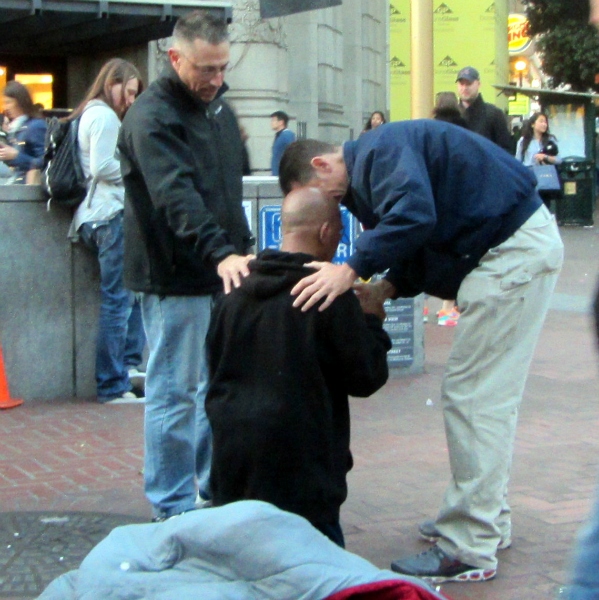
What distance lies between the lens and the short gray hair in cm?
416

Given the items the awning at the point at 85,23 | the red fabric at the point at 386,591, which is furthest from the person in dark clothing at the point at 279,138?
the red fabric at the point at 386,591

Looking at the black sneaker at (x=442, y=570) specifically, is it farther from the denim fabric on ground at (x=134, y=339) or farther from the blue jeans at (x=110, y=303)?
the denim fabric on ground at (x=134, y=339)

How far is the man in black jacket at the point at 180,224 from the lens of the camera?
417 cm

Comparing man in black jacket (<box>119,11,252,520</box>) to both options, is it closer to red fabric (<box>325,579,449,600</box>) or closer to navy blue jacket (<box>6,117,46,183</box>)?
red fabric (<box>325,579,449,600</box>)

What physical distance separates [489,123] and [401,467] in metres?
4.39

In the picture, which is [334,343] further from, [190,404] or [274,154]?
[274,154]

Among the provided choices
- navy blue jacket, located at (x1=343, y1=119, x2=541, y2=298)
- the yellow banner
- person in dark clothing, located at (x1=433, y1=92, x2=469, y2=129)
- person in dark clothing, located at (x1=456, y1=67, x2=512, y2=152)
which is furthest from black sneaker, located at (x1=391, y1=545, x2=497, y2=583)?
the yellow banner

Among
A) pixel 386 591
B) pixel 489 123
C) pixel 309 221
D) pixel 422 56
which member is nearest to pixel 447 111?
pixel 422 56

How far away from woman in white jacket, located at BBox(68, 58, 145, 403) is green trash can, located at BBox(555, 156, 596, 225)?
1528 centimetres

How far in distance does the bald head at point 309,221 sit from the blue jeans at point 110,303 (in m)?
3.35

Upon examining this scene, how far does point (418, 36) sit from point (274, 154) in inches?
295

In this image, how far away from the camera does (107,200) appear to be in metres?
6.77

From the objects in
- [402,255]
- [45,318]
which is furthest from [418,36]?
[402,255]

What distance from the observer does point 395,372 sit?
7.85 m
